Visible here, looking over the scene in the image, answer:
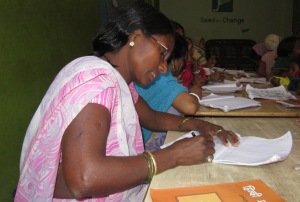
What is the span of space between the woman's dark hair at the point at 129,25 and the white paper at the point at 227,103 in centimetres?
79

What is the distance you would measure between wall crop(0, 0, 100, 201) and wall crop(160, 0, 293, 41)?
441 cm

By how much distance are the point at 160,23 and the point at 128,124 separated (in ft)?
1.04

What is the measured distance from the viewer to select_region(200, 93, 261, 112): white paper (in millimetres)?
1787

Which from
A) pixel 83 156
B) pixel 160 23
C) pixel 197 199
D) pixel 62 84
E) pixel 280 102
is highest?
Answer: pixel 160 23

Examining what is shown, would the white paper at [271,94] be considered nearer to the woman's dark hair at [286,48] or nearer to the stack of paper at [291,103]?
the stack of paper at [291,103]

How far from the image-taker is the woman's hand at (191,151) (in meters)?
1.05

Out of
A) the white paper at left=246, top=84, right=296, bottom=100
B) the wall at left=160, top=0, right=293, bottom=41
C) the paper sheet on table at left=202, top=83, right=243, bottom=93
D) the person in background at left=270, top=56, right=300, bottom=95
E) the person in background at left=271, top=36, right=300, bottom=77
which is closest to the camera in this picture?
the white paper at left=246, top=84, right=296, bottom=100

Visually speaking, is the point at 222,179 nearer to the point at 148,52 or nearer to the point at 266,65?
the point at 148,52

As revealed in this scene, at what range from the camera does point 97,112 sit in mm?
854

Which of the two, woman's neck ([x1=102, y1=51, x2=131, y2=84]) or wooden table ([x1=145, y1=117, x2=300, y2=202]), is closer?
wooden table ([x1=145, y1=117, x2=300, y2=202])

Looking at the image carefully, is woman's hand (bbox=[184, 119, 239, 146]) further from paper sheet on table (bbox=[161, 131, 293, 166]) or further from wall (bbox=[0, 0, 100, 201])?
wall (bbox=[0, 0, 100, 201])

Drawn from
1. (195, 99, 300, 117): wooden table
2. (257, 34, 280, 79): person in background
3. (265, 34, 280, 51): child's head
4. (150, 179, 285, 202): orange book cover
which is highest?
(150, 179, 285, 202): orange book cover

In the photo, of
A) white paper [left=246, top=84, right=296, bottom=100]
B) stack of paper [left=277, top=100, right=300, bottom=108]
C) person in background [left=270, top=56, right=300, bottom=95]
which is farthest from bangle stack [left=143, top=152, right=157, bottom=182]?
person in background [left=270, top=56, right=300, bottom=95]

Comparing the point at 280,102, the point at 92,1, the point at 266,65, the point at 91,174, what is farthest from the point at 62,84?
the point at 266,65
